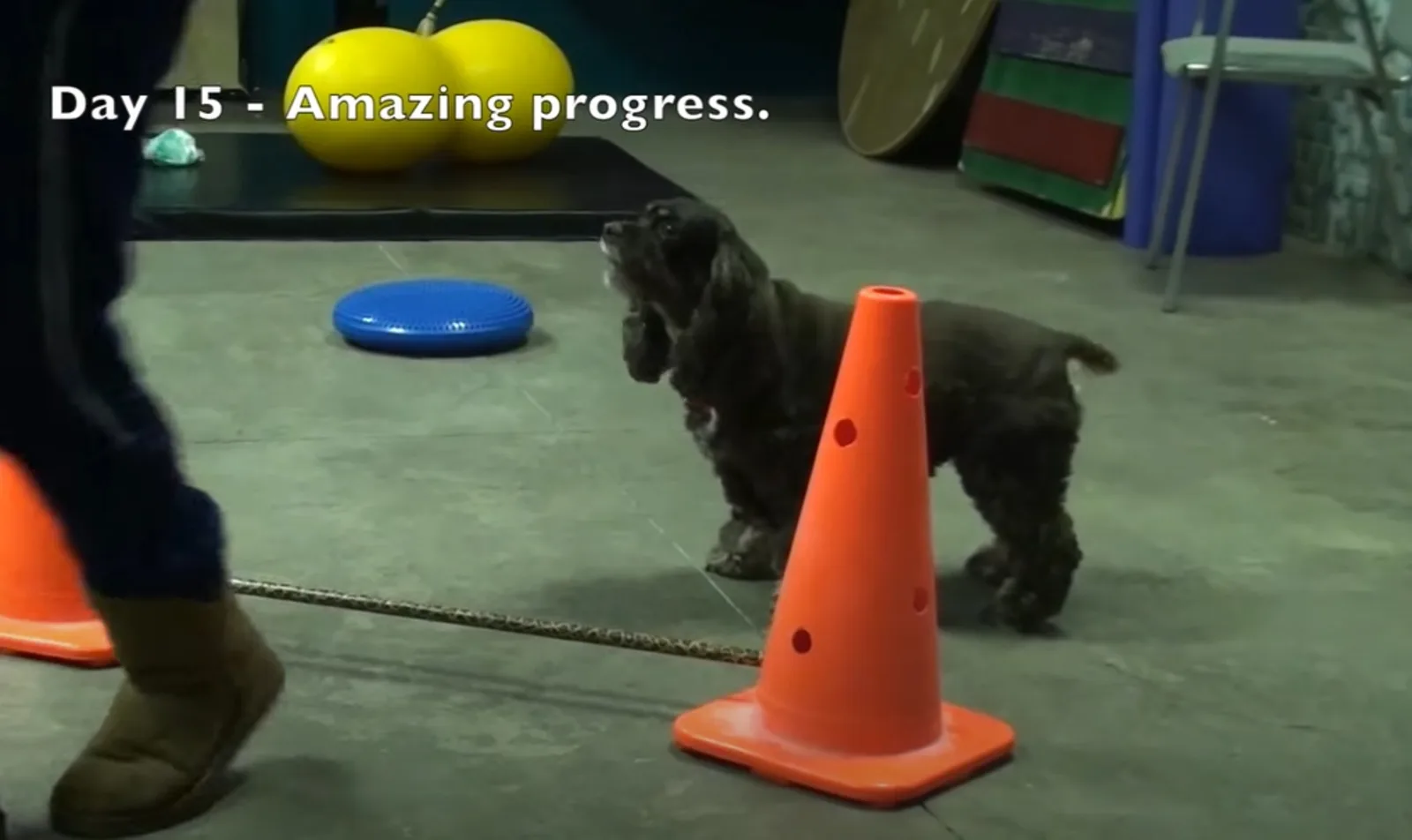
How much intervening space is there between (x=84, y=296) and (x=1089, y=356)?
3.66 feet

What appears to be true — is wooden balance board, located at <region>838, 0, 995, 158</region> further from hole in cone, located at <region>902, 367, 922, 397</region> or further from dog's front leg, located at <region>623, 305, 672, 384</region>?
hole in cone, located at <region>902, 367, 922, 397</region>

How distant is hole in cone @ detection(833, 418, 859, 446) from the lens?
167cm

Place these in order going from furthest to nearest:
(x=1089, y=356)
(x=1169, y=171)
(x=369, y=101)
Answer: (x=369, y=101), (x=1169, y=171), (x=1089, y=356)

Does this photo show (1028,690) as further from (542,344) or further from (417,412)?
(542,344)

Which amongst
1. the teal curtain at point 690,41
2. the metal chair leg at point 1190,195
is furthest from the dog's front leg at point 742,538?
the teal curtain at point 690,41

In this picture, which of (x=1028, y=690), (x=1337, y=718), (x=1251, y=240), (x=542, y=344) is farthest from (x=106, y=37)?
(x=1251, y=240)

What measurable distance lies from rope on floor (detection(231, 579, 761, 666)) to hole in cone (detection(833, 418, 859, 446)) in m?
0.31

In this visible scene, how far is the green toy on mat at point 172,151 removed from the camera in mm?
4512

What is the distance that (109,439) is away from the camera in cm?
137

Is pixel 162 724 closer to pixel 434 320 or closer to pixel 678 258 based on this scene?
pixel 678 258

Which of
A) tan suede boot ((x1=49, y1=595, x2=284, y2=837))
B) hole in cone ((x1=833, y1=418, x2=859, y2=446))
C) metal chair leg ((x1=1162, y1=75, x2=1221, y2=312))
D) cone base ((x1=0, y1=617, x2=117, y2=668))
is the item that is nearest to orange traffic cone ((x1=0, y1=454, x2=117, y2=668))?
cone base ((x1=0, y1=617, x2=117, y2=668))

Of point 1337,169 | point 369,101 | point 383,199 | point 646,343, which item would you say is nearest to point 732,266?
point 646,343

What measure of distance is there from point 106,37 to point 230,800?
63 centimetres

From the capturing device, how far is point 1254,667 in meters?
1.99
